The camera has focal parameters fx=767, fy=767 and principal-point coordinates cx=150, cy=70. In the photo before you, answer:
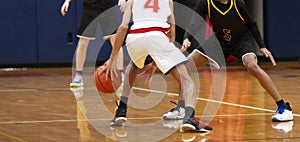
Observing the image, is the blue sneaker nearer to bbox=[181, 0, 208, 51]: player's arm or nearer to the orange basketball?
the orange basketball

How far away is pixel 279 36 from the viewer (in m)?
14.3

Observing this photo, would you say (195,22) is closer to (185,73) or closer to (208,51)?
(208,51)

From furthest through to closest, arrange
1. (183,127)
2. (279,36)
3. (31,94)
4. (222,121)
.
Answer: (279,36)
(31,94)
(222,121)
(183,127)

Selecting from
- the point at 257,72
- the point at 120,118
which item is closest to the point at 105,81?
the point at 120,118

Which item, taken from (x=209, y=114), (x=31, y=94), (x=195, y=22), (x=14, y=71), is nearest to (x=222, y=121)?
(x=209, y=114)

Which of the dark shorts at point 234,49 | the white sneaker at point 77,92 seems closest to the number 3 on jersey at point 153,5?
the dark shorts at point 234,49

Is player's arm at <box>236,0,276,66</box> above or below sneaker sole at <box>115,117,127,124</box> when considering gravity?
above

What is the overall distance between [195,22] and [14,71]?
6.67 meters

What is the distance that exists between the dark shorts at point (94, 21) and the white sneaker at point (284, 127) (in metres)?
4.15

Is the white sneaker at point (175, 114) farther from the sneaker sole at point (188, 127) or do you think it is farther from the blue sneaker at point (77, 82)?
the blue sneaker at point (77, 82)

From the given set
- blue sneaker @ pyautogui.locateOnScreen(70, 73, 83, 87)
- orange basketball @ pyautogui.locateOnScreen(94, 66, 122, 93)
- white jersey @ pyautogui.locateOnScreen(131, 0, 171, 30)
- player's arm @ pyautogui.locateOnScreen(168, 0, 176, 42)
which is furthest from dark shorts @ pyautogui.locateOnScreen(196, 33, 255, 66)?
blue sneaker @ pyautogui.locateOnScreen(70, 73, 83, 87)

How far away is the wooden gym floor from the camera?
5.75 metres

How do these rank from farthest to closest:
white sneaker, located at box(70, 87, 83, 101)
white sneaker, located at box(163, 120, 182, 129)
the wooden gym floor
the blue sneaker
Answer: the blue sneaker → white sneaker, located at box(70, 87, 83, 101) → white sneaker, located at box(163, 120, 182, 129) → the wooden gym floor

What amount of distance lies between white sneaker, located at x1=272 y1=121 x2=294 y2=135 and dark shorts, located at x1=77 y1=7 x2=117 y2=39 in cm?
415
